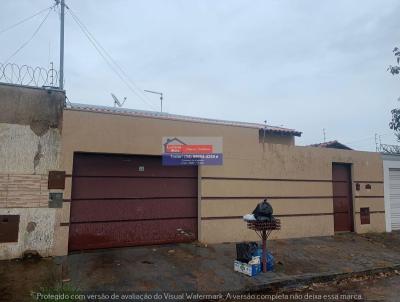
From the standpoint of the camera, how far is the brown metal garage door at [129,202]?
8102mm

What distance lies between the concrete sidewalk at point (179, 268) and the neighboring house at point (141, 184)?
1.70ft

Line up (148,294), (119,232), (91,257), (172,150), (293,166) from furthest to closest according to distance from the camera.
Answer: (293,166), (172,150), (119,232), (91,257), (148,294)

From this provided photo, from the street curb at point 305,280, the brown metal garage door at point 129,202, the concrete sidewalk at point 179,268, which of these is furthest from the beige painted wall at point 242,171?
the street curb at point 305,280

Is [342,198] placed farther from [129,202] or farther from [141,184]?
[129,202]

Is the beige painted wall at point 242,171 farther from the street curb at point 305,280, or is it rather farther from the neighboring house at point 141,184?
the street curb at point 305,280

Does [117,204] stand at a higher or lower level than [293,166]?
lower

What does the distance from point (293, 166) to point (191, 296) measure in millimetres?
5952

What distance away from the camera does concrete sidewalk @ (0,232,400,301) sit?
6223 millimetres

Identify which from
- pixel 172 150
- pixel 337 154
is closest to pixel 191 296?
pixel 172 150

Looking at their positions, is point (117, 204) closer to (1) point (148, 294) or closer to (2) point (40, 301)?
(1) point (148, 294)

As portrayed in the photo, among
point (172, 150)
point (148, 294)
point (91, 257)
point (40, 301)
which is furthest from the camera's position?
point (172, 150)

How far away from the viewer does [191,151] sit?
30.7ft

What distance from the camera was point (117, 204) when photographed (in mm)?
8445

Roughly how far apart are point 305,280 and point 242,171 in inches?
140
